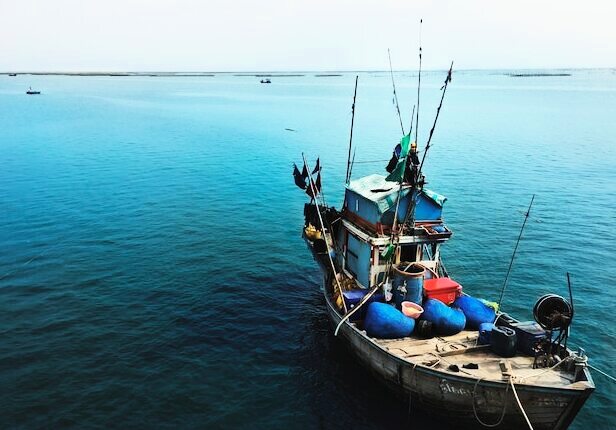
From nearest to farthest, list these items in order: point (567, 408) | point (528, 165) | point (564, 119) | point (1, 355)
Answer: point (567, 408)
point (1, 355)
point (528, 165)
point (564, 119)

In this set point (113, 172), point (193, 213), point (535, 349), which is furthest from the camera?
point (113, 172)

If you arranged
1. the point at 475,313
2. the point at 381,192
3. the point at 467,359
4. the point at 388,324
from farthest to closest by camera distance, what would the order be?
the point at 381,192 < the point at 475,313 < the point at 388,324 < the point at 467,359

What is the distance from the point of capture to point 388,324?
67.8 feet

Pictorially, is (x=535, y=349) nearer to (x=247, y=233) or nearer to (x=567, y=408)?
(x=567, y=408)

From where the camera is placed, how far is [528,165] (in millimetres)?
64062

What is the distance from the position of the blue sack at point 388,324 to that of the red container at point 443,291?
74.5 inches

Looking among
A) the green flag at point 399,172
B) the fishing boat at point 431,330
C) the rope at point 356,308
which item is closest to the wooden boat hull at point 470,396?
the fishing boat at point 431,330

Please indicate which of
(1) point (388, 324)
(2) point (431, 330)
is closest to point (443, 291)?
(2) point (431, 330)

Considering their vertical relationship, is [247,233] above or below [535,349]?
below

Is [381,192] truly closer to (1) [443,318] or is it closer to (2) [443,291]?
(2) [443,291]

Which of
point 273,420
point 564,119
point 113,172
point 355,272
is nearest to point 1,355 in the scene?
point 273,420

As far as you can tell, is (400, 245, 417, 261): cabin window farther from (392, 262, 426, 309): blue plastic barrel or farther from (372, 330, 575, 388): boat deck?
(372, 330, 575, 388): boat deck

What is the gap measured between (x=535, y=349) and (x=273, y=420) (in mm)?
11014

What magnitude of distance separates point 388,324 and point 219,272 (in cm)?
1577
